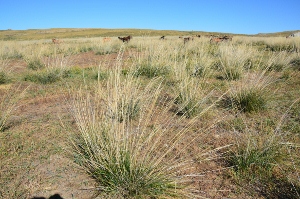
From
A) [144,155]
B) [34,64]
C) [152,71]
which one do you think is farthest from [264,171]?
[34,64]

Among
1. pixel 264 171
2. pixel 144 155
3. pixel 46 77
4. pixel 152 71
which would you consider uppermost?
pixel 152 71

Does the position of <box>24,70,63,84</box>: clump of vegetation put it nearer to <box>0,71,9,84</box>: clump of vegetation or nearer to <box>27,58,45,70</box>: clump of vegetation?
<box>0,71,9,84</box>: clump of vegetation

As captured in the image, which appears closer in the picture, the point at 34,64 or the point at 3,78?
the point at 3,78

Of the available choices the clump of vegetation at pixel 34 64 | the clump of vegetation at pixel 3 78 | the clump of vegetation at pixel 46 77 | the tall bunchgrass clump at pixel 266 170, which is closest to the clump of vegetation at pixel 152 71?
the clump of vegetation at pixel 46 77

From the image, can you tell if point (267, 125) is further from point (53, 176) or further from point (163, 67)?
point (163, 67)

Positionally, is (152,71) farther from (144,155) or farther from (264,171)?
(144,155)

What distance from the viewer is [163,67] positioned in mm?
5273

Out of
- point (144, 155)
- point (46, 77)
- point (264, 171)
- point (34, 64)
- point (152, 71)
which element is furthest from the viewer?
point (34, 64)

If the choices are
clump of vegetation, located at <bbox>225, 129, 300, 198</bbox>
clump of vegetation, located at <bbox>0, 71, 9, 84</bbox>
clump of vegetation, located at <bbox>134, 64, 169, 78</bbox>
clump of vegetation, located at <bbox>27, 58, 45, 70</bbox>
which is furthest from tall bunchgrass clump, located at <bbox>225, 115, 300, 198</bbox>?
clump of vegetation, located at <bbox>27, 58, 45, 70</bbox>

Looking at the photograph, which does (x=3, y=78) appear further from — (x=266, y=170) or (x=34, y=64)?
(x=266, y=170)

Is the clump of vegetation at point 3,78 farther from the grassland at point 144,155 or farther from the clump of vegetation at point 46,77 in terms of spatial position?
the grassland at point 144,155

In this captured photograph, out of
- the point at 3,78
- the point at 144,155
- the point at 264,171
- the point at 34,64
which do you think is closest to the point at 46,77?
the point at 3,78

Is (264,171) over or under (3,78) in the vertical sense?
under

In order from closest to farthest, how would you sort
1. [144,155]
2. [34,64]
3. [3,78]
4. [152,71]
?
[144,155] → [3,78] → [152,71] → [34,64]
